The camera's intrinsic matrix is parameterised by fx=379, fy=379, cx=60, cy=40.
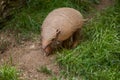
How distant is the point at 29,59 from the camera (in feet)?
15.8

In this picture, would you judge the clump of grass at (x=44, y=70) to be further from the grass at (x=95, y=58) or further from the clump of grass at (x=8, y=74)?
the clump of grass at (x=8, y=74)

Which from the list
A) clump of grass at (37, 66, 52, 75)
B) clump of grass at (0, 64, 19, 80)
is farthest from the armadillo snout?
clump of grass at (0, 64, 19, 80)

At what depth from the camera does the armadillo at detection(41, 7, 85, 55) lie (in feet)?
15.3

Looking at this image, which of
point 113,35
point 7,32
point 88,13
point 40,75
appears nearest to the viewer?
point 40,75

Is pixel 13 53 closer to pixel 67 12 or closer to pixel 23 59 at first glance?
pixel 23 59

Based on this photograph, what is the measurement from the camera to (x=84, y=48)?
4.77m

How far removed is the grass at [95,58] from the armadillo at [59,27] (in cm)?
19

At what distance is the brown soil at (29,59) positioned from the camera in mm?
4598

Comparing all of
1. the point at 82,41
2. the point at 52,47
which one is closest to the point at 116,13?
the point at 82,41

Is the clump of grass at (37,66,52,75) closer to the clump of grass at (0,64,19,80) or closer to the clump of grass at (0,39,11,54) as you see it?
the clump of grass at (0,64,19,80)

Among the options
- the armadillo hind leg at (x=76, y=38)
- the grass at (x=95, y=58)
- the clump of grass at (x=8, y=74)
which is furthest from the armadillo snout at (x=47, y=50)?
the clump of grass at (x=8, y=74)

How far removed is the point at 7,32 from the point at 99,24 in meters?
1.29

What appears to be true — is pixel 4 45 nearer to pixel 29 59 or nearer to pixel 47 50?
pixel 29 59

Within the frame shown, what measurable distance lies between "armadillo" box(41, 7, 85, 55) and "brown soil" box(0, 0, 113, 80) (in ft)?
0.47
